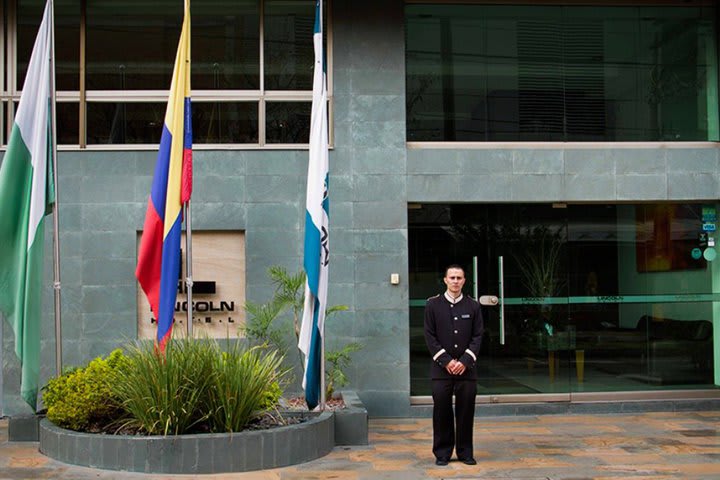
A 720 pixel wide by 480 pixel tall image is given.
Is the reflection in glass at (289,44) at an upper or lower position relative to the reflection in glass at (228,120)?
upper

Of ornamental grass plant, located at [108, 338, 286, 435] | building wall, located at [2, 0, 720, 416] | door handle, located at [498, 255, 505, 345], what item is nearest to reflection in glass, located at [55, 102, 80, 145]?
building wall, located at [2, 0, 720, 416]

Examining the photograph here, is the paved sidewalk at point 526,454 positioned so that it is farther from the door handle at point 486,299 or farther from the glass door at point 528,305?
the door handle at point 486,299

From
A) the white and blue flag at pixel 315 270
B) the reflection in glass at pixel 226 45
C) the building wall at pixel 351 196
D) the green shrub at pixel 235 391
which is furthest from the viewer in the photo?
the reflection in glass at pixel 226 45

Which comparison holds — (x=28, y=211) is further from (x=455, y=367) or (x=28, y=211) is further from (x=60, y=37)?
(x=455, y=367)

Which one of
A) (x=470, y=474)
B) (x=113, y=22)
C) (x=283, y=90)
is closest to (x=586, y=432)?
(x=470, y=474)

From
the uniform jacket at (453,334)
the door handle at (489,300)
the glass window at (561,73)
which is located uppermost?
the glass window at (561,73)

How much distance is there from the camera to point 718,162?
1315 cm

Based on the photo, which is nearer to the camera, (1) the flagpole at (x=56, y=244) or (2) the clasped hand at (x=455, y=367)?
(2) the clasped hand at (x=455, y=367)

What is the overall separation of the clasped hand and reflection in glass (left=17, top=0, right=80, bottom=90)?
262 inches

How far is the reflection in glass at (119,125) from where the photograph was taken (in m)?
12.6

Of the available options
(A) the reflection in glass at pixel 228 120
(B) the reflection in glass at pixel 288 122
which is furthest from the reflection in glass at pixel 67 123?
(B) the reflection in glass at pixel 288 122

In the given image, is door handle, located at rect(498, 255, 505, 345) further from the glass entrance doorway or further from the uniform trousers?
the uniform trousers

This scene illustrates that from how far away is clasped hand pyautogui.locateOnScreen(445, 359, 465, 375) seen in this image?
30.5ft

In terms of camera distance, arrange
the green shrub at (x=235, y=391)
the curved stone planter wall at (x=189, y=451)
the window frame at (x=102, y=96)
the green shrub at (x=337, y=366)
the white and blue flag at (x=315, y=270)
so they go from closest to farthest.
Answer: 1. the curved stone planter wall at (x=189, y=451)
2. the green shrub at (x=235, y=391)
3. the white and blue flag at (x=315, y=270)
4. the green shrub at (x=337, y=366)
5. the window frame at (x=102, y=96)
